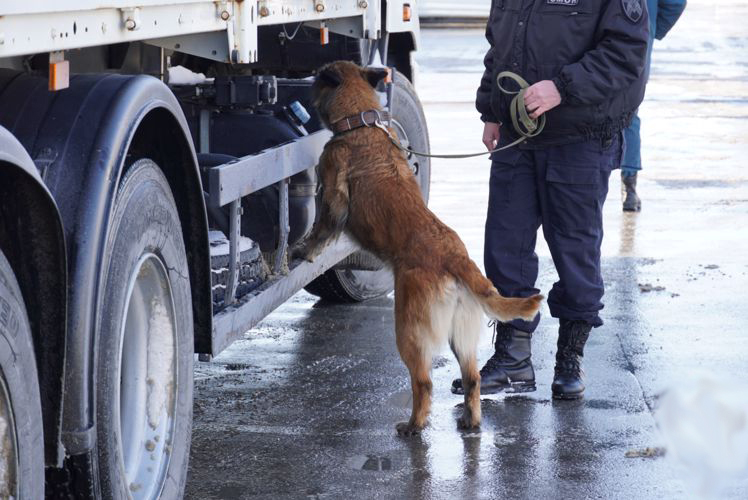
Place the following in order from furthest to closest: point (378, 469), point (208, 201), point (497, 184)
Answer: point (497, 184) → point (378, 469) → point (208, 201)

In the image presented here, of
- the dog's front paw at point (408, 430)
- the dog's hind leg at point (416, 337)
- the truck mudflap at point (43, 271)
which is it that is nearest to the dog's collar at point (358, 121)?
the dog's hind leg at point (416, 337)

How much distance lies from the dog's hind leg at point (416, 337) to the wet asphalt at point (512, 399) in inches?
A: 4.3

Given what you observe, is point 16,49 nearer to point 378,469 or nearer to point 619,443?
point 378,469

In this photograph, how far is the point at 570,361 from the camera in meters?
5.18

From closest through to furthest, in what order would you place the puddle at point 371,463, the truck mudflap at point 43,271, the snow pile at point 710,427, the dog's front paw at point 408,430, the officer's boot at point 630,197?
1. the snow pile at point 710,427
2. the truck mudflap at point 43,271
3. the puddle at point 371,463
4. the dog's front paw at point 408,430
5. the officer's boot at point 630,197

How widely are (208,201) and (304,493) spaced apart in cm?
103

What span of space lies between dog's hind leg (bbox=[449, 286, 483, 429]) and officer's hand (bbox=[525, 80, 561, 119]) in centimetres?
81

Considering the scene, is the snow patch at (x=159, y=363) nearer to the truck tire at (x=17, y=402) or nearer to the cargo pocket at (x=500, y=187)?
the truck tire at (x=17, y=402)

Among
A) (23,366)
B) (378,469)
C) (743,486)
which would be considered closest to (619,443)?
(743,486)

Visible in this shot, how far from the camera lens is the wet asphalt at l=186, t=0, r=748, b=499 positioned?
414cm

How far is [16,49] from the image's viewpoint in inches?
96.3

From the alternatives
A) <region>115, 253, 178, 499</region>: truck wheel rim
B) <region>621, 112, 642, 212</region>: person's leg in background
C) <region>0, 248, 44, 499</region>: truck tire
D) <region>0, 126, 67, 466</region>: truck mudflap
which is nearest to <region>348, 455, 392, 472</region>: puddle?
<region>115, 253, 178, 499</region>: truck wheel rim

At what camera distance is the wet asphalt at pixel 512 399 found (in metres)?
4.14

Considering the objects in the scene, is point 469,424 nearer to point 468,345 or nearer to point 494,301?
point 468,345
